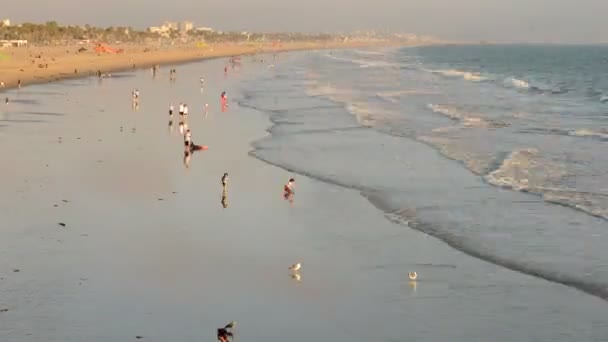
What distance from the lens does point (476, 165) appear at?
1099 inches

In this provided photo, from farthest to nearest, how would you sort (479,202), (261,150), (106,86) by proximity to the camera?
(106,86)
(261,150)
(479,202)

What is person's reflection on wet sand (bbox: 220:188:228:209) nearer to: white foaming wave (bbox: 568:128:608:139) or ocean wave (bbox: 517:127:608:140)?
ocean wave (bbox: 517:127:608:140)

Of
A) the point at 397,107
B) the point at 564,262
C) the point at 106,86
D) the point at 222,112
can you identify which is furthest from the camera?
the point at 106,86

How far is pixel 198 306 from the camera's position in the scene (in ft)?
42.5

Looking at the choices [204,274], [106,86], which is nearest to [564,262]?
[204,274]

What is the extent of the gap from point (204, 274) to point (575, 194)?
40.6 feet

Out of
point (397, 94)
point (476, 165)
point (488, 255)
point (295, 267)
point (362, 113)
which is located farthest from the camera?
point (397, 94)

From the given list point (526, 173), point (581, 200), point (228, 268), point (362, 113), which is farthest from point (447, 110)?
point (228, 268)

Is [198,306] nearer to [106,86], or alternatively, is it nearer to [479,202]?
[479,202]

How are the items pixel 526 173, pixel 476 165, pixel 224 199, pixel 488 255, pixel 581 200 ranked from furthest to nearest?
pixel 476 165, pixel 526 173, pixel 581 200, pixel 224 199, pixel 488 255

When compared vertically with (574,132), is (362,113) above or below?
below

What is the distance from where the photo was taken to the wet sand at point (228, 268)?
12273 millimetres

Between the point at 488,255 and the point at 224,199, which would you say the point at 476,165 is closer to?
the point at 224,199

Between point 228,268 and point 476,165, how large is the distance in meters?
14.9
